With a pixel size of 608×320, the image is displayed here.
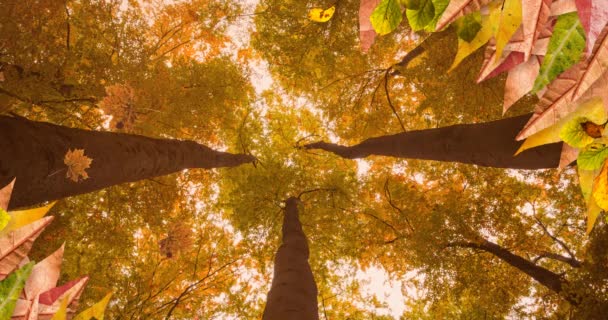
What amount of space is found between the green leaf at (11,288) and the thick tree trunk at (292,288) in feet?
10.6

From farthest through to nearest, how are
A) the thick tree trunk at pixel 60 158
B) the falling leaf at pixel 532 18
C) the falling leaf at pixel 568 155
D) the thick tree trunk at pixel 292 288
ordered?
the thick tree trunk at pixel 292 288 < the thick tree trunk at pixel 60 158 < the falling leaf at pixel 568 155 < the falling leaf at pixel 532 18

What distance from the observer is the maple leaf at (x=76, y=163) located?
8.75 ft

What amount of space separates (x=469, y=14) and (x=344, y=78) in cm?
968

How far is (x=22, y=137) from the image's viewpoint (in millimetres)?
2295

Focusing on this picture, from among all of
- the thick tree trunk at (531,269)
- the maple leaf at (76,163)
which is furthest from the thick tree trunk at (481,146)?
the thick tree trunk at (531,269)

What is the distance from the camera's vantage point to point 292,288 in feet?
13.6

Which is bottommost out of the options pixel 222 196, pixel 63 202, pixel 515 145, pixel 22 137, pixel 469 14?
pixel 469 14

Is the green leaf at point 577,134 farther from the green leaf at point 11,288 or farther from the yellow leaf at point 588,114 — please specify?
the green leaf at point 11,288

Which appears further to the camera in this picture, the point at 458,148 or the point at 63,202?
the point at 63,202

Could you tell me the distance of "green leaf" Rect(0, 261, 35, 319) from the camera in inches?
24.5

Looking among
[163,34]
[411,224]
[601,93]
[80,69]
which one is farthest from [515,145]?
[163,34]

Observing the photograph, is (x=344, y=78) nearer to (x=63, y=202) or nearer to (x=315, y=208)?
(x=315, y=208)

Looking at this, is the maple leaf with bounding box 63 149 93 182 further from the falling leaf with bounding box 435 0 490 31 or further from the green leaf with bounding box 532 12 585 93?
the green leaf with bounding box 532 12 585 93

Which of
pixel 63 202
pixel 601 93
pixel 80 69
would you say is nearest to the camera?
pixel 601 93
